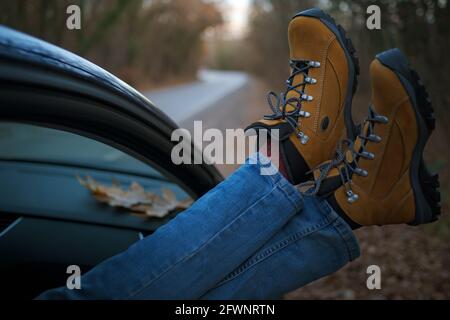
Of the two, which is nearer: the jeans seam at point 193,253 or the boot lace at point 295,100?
the jeans seam at point 193,253

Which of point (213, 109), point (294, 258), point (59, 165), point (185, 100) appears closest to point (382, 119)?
point (294, 258)

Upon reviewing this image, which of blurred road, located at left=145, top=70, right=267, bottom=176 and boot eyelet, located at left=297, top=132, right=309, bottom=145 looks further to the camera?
blurred road, located at left=145, top=70, right=267, bottom=176

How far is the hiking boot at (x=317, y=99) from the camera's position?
148cm

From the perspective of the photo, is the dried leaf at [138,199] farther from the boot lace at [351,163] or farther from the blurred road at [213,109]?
the boot lace at [351,163]

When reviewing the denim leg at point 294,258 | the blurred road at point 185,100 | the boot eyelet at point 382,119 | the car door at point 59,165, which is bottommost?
the denim leg at point 294,258

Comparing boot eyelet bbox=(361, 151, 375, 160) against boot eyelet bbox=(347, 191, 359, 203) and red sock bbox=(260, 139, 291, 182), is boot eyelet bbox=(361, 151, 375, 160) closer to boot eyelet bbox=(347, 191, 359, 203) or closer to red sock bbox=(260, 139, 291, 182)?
boot eyelet bbox=(347, 191, 359, 203)

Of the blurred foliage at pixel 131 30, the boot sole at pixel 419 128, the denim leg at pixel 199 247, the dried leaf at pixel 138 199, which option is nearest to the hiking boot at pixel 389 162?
the boot sole at pixel 419 128

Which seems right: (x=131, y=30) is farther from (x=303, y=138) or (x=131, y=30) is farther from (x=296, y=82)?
(x=303, y=138)

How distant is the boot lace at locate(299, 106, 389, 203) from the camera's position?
1.38m

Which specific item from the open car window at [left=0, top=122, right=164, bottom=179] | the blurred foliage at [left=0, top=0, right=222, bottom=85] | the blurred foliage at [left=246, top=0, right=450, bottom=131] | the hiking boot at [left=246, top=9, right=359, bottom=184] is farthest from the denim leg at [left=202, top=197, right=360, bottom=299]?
the blurred foliage at [left=0, top=0, right=222, bottom=85]

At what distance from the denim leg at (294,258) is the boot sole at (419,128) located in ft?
1.05

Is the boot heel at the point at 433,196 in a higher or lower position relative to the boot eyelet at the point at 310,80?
lower

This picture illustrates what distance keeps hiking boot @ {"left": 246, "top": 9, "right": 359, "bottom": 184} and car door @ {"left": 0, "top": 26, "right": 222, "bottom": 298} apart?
11.9 inches

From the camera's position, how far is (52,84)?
0.89m
